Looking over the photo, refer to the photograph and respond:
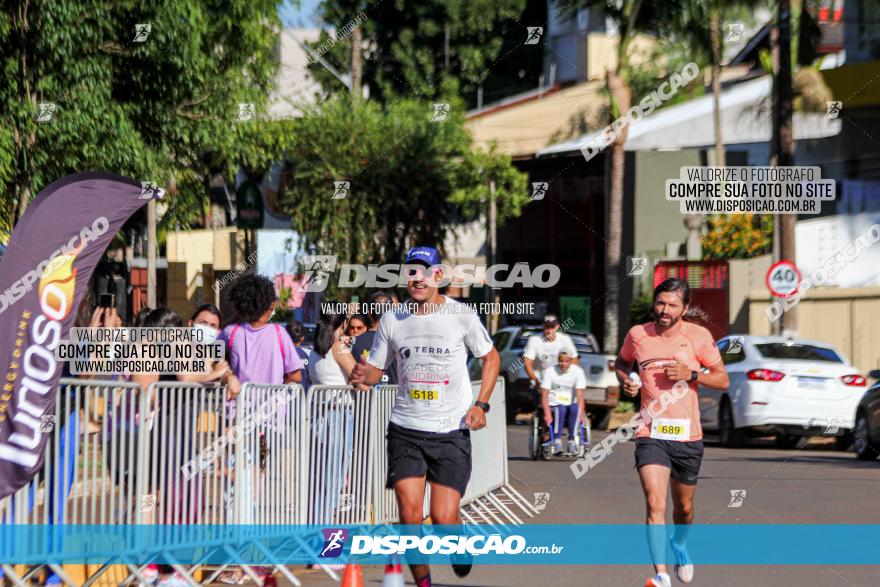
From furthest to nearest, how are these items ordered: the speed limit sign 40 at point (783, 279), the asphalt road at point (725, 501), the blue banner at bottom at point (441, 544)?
the speed limit sign 40 at point (783, 279)
the asphalt road at point (725, 501)
the blue banner at bottom at point (441, 544)

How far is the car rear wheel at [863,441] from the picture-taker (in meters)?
19.8

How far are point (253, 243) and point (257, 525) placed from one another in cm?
3066

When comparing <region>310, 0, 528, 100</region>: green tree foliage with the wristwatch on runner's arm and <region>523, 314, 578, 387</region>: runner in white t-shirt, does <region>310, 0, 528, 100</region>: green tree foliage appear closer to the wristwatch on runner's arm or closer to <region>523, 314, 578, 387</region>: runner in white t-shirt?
<region>523, 314, 578, 387</region>: runner in white t-shirt

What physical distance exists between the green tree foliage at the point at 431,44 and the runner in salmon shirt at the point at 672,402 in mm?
44578

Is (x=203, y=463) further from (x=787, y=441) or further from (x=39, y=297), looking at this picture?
(x=787, y=441)

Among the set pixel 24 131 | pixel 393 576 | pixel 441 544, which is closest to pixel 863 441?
pixel 24 131

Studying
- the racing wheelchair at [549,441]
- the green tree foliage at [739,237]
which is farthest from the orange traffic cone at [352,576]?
the green tree foliage at [739,237]

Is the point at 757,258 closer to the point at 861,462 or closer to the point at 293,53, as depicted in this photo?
the point at 861,462

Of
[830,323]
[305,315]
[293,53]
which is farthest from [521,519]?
[293,53]

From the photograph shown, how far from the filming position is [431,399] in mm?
8531

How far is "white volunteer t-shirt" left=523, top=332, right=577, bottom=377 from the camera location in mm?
18594

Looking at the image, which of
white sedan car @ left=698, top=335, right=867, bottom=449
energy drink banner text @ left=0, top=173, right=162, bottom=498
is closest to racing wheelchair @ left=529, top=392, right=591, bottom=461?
white sedan car @ left=698, top=335, right=867, bottom=449

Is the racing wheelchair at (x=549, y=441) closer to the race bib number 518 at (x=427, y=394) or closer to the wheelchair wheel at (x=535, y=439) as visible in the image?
the wheelchair wheel at (x=535, y=439)

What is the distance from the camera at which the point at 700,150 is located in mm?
40312
